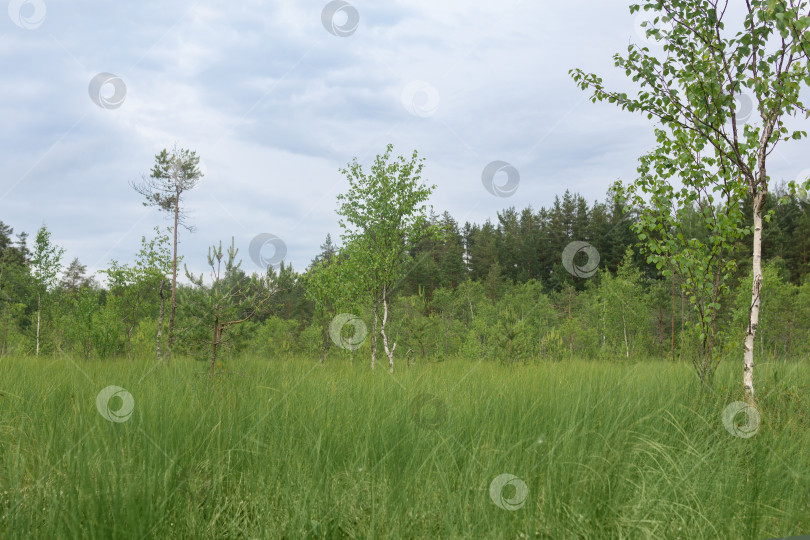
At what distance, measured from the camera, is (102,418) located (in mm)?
5117

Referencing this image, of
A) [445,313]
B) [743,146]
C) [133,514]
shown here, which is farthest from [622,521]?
[445,313]

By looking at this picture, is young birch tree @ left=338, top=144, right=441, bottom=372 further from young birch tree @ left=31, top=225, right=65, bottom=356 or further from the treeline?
young birch tree @ left=31, top=225, right=65, bottom=356

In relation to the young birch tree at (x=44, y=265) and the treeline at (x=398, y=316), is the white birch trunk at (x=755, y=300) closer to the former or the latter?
the treeline at (x=398, y=316)

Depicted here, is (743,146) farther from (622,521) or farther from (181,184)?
(181,184)

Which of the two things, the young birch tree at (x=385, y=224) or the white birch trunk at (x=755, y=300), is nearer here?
the white birch trunk at (x=755, y=300)

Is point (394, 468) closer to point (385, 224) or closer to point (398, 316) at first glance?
point (385, 224)

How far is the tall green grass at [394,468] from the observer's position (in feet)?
11.0

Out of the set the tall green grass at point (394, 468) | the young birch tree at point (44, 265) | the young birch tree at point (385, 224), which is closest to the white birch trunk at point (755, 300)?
the tall green grass at point (394, 468)

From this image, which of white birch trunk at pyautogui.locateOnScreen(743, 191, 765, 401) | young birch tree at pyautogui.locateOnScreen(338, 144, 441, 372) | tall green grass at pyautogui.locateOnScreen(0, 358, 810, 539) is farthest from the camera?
young birch tree at pyautogui.locateOnScreen(338, 144, 441, 372)

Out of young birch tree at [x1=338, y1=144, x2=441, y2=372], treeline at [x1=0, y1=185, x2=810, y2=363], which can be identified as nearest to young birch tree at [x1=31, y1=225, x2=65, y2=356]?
treeline at [x1=0, y1=185, x2=810, y2=363]

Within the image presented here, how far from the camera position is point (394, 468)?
4312mm

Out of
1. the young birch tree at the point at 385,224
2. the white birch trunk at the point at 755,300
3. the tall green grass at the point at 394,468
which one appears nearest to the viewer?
the tall green grass at the point at 394,468

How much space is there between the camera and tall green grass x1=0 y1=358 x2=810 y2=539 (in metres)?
3.35

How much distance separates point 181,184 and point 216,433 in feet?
74.6
